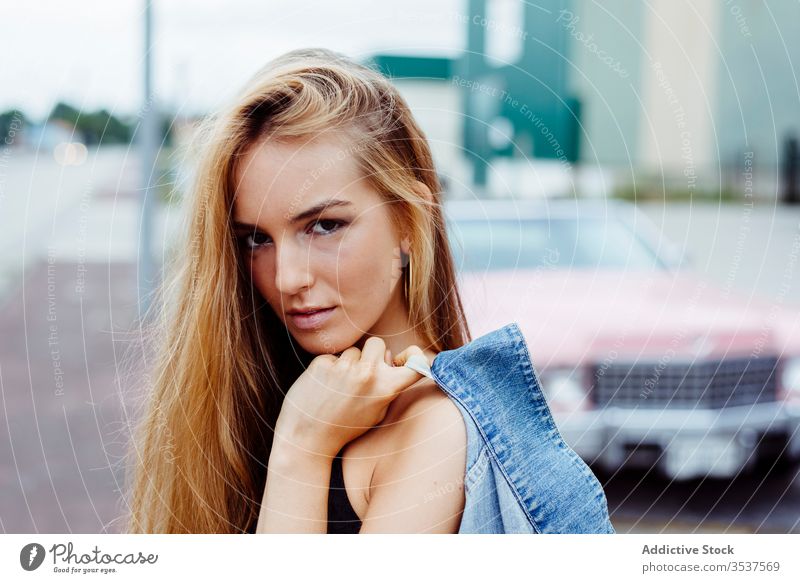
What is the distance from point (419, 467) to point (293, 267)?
33cm

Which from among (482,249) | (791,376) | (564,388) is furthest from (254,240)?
(791,376)

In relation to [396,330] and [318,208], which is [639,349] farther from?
[318,208]

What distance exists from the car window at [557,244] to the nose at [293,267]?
1.45 meters

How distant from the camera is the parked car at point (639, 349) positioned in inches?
105

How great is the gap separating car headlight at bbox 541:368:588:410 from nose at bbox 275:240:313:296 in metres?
1.62

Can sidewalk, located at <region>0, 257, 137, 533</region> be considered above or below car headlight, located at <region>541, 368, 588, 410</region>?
below

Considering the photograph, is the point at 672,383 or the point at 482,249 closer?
the point at 482,249

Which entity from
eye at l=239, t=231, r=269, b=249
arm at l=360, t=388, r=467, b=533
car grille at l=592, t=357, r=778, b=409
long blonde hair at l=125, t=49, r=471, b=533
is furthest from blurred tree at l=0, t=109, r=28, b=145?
car grille at l=592, t=357, r=778, b=409

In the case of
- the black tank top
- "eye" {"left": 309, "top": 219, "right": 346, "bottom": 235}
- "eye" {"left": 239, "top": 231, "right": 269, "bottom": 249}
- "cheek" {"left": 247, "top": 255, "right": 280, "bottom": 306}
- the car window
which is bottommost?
the car window

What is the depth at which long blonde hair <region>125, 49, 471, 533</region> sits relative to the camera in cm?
111

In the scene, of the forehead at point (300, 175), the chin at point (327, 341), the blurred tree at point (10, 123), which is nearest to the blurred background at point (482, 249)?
the blurred tree at point (10, 123)

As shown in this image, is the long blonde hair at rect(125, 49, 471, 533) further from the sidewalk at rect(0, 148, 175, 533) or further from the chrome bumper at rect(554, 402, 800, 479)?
the chrome bumper at rect(554, 402, 800, 479)

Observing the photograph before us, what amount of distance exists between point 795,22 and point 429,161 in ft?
35.1

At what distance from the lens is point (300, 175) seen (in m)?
1.09
